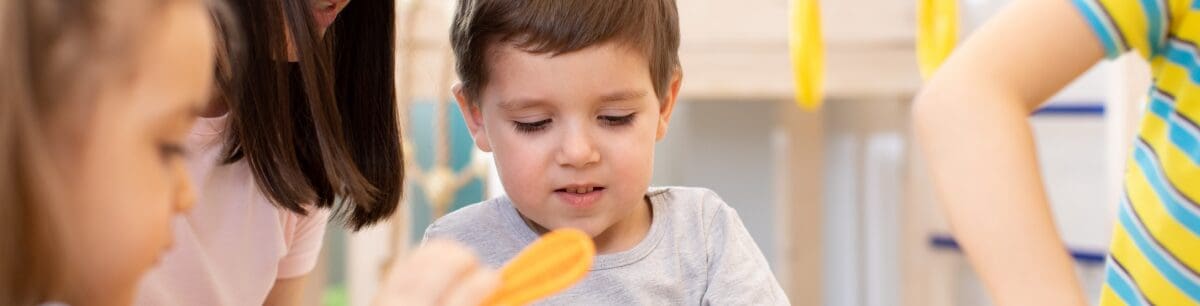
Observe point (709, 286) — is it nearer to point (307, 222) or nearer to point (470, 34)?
point (470, 34)

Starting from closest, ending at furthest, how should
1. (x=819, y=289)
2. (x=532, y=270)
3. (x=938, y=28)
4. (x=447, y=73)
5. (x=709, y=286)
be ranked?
1. (x=532, y=270)
2. (x=709, y=286)
3. (x=938, y=28)
4. (x=447, y=73)
5. (x=819, y=289)

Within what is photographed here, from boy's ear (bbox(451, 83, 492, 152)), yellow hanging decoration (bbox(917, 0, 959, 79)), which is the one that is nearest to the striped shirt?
yellow hanging decoration (bbox(917, 0, 959, 79))

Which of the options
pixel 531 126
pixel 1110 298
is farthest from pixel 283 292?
pixel 1110 298

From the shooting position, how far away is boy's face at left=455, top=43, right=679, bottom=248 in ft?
2.28

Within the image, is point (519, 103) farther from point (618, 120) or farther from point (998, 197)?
point (998, 197)

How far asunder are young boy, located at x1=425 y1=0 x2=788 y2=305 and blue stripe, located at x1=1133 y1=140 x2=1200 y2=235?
0.74 feet

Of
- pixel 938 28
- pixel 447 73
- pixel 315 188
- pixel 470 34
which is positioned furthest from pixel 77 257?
pixel 447 73

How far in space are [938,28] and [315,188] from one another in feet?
1.53

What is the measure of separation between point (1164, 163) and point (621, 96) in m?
0.31

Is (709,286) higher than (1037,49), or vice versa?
(1037,49)

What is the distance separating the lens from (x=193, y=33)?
42cm

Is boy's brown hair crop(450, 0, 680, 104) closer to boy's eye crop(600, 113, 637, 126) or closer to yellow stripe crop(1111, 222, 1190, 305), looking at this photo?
boy's eye crop(600, 113, 637, 126)

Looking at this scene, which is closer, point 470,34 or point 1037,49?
point 1037,49

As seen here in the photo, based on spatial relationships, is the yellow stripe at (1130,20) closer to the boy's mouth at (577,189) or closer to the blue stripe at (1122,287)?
the blue stripe at (1122,287)
